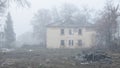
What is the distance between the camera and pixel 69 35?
4444cm

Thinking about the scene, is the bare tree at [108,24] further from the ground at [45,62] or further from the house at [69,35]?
the ground at [45,62]

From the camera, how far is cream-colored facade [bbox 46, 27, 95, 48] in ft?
144

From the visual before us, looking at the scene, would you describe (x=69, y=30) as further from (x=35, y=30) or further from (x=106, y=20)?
(x=35, y=30)

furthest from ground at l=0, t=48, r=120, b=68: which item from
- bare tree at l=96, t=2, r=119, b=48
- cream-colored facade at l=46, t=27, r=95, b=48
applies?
cream-colored facade at l=46, t=27, r=95, b=48

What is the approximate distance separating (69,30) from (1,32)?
20471mm

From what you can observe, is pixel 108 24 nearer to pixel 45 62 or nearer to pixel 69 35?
pixel 69 35

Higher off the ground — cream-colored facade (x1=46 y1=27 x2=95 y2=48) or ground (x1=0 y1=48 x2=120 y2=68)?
cream-colored facade (x1=46 y1=27 x2=95 y2=48)

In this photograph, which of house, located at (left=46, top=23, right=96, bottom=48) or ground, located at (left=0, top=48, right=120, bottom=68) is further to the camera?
house, located at (left=46, top=23, right=96, bottom=48)

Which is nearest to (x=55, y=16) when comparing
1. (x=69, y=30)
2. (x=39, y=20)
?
(x=39, y=20)

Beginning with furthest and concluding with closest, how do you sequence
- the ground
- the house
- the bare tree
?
1. the house
2. the bare tree
3. the ground

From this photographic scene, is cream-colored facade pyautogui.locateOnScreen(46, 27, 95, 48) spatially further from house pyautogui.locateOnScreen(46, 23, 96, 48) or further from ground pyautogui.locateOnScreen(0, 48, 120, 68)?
ground pyautogui.locateOnScreen(0, 48, 120, 68)

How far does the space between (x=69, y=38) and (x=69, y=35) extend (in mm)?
628

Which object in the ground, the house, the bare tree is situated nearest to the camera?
the ground

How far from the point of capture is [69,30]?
4431 centimetres
